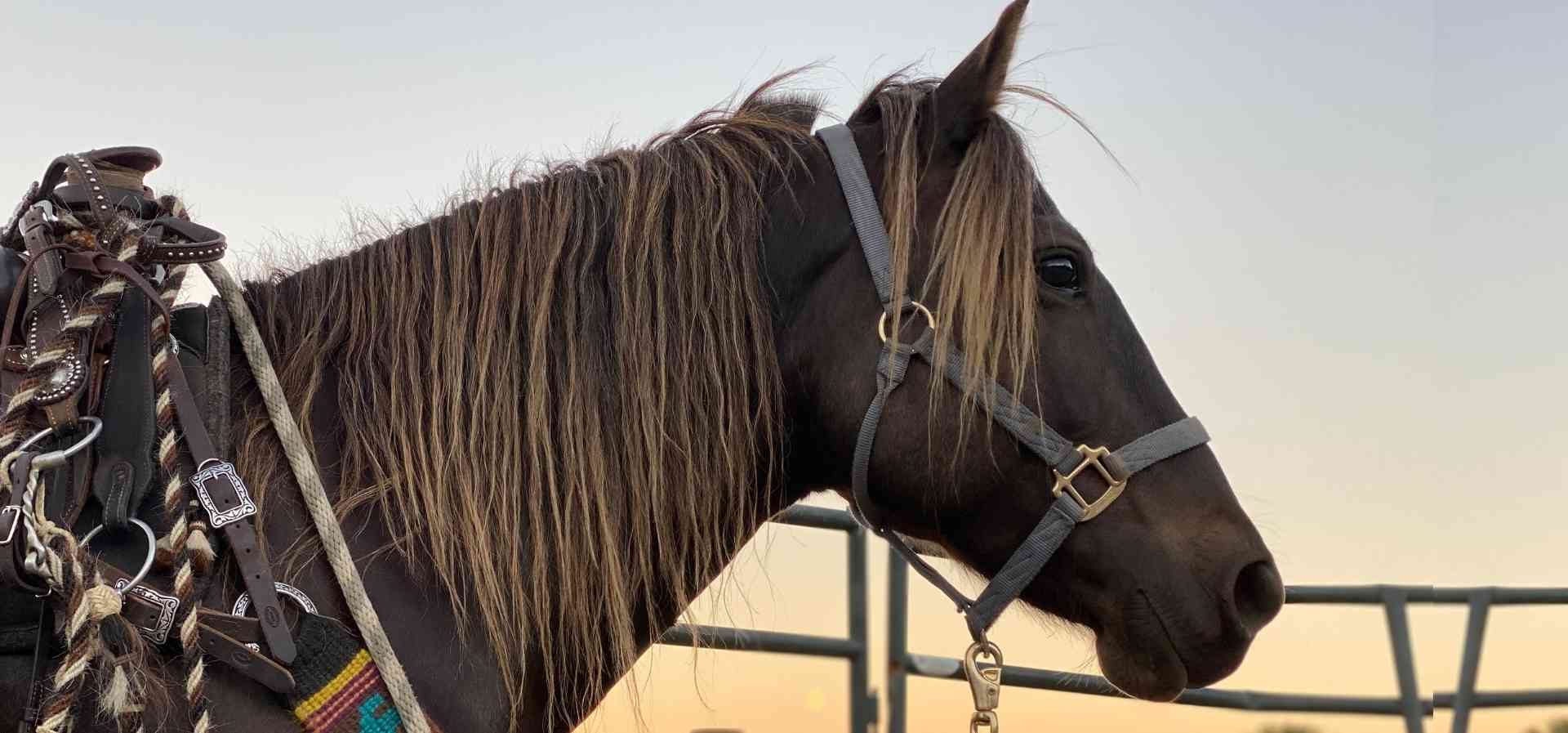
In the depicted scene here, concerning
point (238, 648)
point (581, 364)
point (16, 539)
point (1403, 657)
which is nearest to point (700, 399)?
point (581, 364)

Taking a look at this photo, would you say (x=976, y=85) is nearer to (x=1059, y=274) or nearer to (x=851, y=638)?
(x=1059, y=274)

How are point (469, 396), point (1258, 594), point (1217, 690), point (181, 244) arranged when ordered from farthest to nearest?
point (1217, 690), point (1258, 594), point (469, 396), point (181, 244)

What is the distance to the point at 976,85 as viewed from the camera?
2.27 meters

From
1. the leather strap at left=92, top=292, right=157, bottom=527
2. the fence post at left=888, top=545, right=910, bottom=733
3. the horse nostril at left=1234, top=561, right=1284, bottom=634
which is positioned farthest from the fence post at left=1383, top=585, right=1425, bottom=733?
the leather strap at left=92, top=292, right=157, bottom=527

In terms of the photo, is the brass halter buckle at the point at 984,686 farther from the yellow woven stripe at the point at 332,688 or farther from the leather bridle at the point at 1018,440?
the yellow woven stripe at the point at 332,688

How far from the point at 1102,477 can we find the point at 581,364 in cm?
91

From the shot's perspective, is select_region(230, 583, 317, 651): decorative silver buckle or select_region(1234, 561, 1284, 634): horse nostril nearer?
select_region(230, 583, 317, 651): decorative silver buckle

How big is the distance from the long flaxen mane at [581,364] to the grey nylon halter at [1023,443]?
0.13ft

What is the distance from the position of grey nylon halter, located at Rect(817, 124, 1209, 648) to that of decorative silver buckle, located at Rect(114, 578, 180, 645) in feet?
3.56

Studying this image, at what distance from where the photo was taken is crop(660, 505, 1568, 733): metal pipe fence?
415 centimetres

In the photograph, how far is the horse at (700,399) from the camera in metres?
2.04

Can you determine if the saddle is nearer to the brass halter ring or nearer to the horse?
the horse

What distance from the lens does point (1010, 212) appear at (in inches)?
88.8

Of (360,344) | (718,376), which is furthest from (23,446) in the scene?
(718,376)
